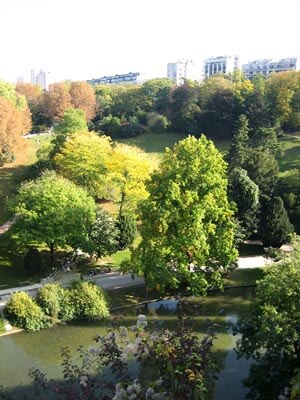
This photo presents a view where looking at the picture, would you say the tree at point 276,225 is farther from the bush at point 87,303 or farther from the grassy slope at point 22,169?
the bush at point 87,303

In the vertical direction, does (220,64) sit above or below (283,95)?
above

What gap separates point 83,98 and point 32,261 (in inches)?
1627

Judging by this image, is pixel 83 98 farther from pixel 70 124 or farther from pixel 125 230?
pixel 125 230

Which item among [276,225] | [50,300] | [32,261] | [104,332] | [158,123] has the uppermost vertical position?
[158,123]

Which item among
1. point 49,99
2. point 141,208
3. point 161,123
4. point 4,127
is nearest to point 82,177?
point 4,127

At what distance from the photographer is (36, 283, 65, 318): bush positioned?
65.7 ft

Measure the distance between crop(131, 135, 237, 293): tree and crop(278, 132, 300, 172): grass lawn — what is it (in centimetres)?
2304

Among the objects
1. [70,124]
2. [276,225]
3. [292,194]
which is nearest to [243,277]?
[276,225]

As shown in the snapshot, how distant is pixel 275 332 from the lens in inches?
529

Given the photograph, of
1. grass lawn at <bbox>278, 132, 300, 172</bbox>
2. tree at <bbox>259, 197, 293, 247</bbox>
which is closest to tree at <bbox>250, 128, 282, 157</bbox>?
grass lawn at <bbox>278, 132, 300, 172</bbox>

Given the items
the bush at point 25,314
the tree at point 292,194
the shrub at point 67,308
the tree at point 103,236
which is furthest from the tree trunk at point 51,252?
the tree at point 292,194

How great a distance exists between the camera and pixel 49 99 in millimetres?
61719

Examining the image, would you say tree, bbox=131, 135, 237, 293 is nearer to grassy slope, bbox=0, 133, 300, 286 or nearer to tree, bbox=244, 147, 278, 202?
grassy slope, bbox=0, 133, 300, 286

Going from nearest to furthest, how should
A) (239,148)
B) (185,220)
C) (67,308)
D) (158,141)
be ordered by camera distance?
(67,308)
(185,220)
(239,148)
(158,141)
